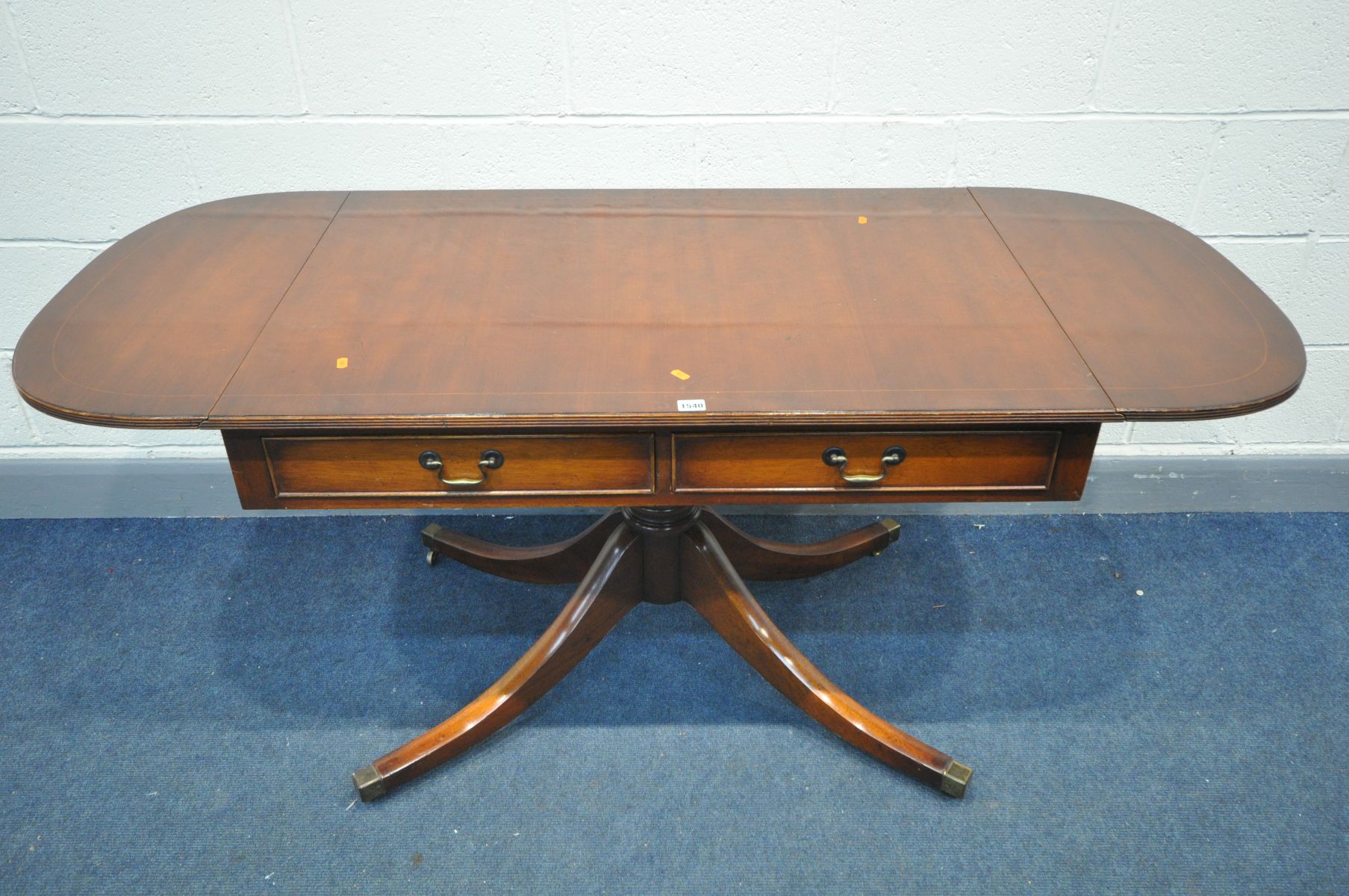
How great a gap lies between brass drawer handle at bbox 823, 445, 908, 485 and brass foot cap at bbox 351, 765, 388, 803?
2.88ft

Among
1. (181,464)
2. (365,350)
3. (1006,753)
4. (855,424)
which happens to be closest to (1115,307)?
(855,424)

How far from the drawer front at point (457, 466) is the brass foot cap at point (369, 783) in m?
0.53

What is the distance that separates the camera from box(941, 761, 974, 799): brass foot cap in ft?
5.12

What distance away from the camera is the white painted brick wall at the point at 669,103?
1688 millimetres

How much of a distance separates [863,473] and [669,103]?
2.77 ft

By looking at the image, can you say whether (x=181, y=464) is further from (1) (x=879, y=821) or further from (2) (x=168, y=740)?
(1) (x=879, y=821)

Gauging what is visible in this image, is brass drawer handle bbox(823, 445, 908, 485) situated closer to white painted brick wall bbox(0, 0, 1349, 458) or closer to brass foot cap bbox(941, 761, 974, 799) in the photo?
brass foot cap bbox(941, 761, 974, 799)

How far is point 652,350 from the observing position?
4.05 ft

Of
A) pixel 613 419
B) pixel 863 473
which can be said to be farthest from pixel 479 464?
pixel 863 473

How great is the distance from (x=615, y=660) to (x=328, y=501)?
729 millimetres

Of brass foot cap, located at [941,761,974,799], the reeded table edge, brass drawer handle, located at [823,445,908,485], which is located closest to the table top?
the reeded table edge

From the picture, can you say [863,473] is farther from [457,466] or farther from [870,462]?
[457,466]

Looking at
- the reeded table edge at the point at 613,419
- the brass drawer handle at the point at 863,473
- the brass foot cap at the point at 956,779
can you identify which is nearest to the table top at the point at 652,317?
the reeded table edge at the point at 613,419

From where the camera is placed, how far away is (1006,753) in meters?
1.66
